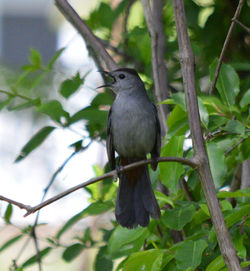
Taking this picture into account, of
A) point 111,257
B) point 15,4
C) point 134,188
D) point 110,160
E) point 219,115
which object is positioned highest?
point 15,4

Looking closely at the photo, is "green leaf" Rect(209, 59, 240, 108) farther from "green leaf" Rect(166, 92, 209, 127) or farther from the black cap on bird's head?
the black cap on bird's head

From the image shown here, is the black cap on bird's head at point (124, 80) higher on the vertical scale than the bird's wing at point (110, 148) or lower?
higher

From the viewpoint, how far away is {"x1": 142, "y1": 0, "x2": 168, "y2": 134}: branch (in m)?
3.00

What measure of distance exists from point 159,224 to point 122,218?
0.92 feet

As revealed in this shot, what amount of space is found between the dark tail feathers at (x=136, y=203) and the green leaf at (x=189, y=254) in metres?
0.36

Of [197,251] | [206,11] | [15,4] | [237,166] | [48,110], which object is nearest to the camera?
[197,251]

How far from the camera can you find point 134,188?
325 cm

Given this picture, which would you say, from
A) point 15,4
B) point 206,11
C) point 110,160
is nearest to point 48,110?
point 110,160

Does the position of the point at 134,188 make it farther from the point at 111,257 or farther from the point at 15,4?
the point at 15,4

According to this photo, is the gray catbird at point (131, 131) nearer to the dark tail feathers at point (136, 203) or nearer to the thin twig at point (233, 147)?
the dark tail feathers at point (136, 203)

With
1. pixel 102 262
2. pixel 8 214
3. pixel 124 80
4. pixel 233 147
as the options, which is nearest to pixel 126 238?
pixel 102 262

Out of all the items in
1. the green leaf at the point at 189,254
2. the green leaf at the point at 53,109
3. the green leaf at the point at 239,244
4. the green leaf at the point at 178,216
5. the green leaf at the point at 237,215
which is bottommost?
the green leaf at the point at 239,244

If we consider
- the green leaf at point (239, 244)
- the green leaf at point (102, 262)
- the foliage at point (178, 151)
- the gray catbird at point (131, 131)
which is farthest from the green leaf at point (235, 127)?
the green leaf at point (102, 262)

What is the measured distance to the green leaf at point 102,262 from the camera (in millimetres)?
3041
